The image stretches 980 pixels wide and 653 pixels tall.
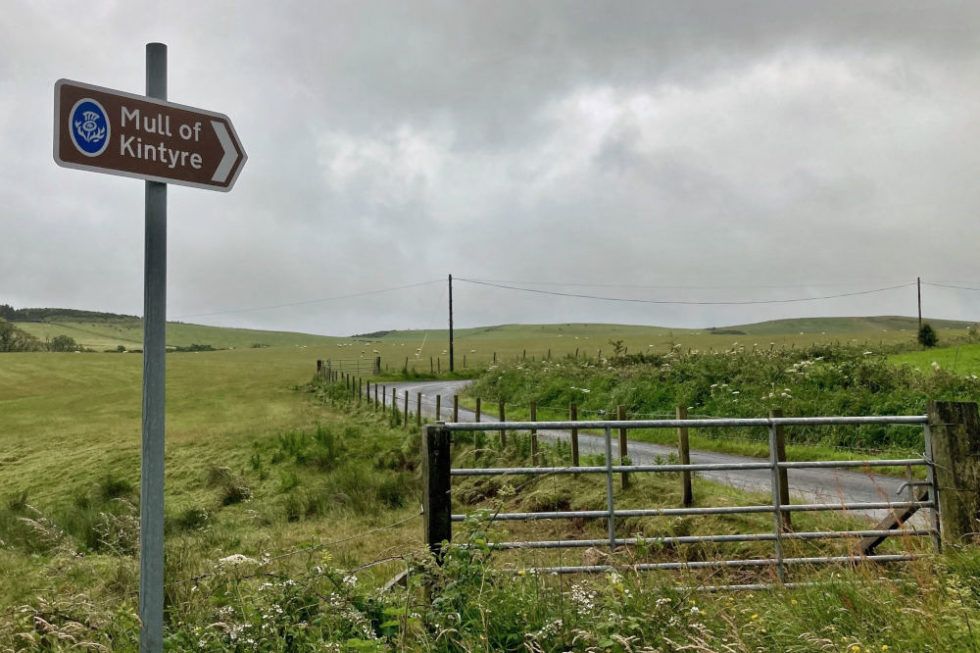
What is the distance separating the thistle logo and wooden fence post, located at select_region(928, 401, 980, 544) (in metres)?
6.86

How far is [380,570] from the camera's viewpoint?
26.7ft

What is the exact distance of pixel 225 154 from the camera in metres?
3.66

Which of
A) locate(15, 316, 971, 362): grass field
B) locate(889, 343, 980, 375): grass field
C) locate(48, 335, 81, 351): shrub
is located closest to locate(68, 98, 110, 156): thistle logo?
locate(889, 343, 980, 375): grass field

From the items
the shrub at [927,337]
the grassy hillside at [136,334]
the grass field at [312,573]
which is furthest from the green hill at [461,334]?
the grass field at [312,573]

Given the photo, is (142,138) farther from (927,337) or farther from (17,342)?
(17,342)

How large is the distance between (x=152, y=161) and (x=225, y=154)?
1.16ft

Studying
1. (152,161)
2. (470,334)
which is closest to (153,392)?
(152,161)

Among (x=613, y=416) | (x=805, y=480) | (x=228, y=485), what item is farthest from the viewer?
(x=613, y=416)

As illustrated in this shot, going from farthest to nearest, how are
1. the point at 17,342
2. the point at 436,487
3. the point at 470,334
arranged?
the point at 470,334, the point at 17,342, the point at 436,487

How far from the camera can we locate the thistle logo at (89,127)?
10.7 feet

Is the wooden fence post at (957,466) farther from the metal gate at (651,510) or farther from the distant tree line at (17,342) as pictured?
the distant tree line at (17,342)

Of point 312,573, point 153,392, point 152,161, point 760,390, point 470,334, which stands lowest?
point 312,573

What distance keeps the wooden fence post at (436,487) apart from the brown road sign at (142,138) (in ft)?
9.10

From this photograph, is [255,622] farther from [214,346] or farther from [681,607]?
[214,346]
